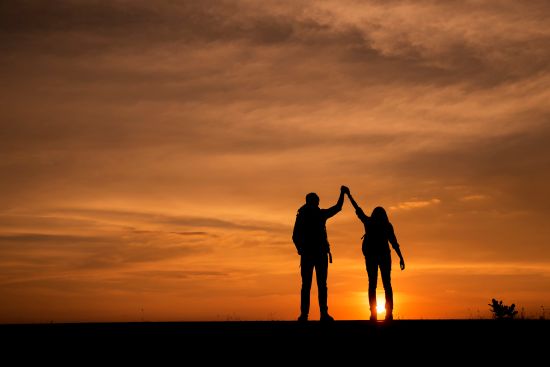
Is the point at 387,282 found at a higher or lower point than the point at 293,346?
higher

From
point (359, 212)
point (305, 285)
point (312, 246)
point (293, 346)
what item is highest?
point (359, 212)

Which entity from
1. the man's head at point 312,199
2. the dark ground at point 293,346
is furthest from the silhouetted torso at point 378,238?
the dark ground at point 293,346

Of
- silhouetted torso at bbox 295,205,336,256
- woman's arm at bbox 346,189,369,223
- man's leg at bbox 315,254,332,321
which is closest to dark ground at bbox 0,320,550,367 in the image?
man's leg at bbox 315,254,332,321

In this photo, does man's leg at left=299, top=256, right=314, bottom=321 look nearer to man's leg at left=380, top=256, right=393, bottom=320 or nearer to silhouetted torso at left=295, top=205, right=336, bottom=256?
silhouetted torso at left=295, top=205, right=336, bottom=256

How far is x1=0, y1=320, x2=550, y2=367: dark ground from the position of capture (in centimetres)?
784

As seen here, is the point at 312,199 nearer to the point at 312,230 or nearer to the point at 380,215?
the point at 312,230

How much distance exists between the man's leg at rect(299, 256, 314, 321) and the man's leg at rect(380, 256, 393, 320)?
1442 millimetres

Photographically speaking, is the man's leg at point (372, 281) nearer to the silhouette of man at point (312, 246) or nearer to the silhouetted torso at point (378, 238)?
the silhouetted torso at point (378, 238)

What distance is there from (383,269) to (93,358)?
7327mm

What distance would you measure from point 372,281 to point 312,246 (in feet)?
4.86

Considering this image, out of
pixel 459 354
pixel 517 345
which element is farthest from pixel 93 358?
pixel 517 345

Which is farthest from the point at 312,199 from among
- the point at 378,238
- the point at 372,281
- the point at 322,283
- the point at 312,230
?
the point at 372,281

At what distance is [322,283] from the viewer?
1428 cm

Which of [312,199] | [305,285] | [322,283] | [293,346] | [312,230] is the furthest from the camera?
[322,283]
